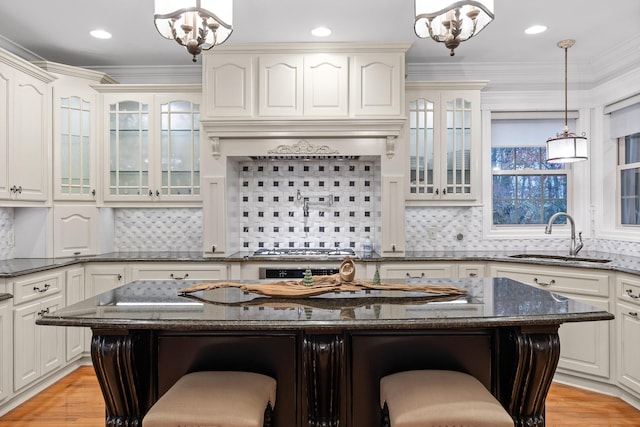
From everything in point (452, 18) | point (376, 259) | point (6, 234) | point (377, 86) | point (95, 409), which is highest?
point (377, 86)

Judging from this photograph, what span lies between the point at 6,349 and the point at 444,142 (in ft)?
12.1

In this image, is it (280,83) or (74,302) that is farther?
(280,83)

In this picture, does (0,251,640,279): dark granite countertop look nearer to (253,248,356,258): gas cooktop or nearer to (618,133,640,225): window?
(253,248,356,258): gas cooktop

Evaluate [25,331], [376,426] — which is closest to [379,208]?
[376,426]

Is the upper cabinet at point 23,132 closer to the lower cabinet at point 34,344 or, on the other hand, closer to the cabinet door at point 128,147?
the cabinet door at point 128,147

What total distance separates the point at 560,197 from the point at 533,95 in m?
1.04

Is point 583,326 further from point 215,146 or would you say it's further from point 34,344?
point 34,344

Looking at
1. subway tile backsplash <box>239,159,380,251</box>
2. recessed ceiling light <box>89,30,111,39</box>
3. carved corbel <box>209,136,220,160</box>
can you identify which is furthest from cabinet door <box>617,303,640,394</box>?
recessed ceiling light <box>89,30,111,39</box>

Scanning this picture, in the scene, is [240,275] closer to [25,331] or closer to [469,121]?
[25,331]

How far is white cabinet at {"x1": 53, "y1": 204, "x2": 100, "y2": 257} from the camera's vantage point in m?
3.87

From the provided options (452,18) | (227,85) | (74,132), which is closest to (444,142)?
(227,85)

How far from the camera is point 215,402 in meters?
1.52

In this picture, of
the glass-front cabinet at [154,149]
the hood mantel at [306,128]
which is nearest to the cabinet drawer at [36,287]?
the glass-front cabinet at [154,149]

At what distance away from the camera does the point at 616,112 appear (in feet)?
13.4
